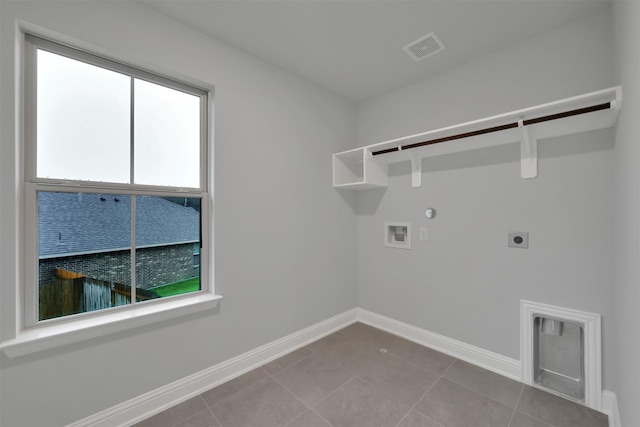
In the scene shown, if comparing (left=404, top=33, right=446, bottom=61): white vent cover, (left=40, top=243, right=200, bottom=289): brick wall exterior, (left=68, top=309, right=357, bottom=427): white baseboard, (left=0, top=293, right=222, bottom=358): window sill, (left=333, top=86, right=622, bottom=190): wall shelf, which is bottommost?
(left=68, top=309, right=357, bottom=427): white baseboard

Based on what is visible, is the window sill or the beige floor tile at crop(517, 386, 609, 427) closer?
the window sill

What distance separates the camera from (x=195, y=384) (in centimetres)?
186

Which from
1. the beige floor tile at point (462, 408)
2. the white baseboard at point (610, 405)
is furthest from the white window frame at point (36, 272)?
the white baseboard at point (610, 405)

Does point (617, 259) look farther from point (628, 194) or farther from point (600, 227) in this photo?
point (628, 194)

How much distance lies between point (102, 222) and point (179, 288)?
0.67 meters

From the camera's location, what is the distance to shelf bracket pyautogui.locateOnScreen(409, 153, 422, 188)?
2531mm

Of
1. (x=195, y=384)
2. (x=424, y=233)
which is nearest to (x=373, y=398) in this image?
(x=195, y=384)

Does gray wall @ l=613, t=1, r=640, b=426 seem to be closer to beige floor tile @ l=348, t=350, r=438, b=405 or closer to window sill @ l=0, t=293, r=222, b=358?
beige floor tile @ l=348, t=350, r=438, b=405

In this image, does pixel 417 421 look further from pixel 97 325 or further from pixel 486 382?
pixel 97 325

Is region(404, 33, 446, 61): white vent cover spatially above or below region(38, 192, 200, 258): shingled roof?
above

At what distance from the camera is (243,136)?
84.5 inches

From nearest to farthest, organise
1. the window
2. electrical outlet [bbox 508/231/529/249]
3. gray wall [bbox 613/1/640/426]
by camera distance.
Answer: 1. gray wall [bbox 613/1/640/426]
2. the window
3. electrical outlet [bbox 508/231/529/249]

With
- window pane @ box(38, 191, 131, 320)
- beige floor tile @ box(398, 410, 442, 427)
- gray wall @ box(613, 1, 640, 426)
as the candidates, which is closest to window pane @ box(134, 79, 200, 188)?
window pane @ box(38, 191, 131, 320)

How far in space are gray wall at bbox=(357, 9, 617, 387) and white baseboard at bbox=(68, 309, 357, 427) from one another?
3.38 ft
